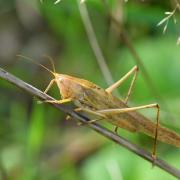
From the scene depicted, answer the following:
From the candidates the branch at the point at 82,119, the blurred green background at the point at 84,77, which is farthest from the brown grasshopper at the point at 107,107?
the blurred green background at the point at 84,77

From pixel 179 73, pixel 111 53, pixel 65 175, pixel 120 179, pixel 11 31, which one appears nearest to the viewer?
pixel 120 179

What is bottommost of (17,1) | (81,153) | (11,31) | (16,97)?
(81,153)

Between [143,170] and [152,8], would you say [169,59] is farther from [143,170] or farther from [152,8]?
[143,170]

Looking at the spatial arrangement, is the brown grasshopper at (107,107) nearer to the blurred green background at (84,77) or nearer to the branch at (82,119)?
the branch at (82,119)

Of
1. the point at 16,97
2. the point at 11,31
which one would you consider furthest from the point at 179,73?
the point at 11,31

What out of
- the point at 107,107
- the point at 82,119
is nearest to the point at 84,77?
the point at 107,107

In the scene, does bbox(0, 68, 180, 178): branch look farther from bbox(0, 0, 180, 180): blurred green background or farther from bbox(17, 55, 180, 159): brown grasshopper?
bbox(0, 0, 180, 180): blurred green background

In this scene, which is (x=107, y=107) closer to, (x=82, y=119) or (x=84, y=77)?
(x=82, y=119)

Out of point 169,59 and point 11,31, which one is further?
point 11,31

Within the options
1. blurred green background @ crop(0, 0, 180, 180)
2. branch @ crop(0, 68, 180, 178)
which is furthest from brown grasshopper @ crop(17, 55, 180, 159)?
blurred green background @ crop(0, 0, 180, 180)
